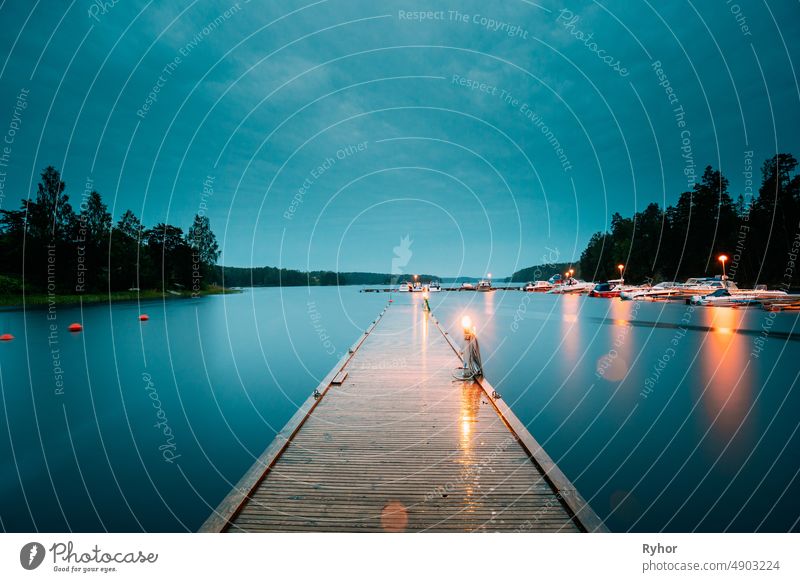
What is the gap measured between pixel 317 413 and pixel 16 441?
868 cm

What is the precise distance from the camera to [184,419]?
12.3 metres

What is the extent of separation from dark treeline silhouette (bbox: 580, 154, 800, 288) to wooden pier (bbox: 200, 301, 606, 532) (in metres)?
43.2

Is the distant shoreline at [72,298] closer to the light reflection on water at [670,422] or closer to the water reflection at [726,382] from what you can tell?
the light reflection on water at [670,422]

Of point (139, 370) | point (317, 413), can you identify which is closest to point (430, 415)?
point (317, 413)

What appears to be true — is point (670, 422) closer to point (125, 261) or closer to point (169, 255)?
point (125, 261)

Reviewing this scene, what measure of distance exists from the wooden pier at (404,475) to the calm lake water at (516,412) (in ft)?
6.23

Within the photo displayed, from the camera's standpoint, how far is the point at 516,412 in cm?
1200

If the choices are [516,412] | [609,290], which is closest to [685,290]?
[609,290]

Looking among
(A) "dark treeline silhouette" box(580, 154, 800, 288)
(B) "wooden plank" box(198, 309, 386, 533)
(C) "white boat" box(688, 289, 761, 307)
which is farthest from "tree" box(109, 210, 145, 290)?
(A) "dark treeline silhouette" box(580, 154, 800, 288)

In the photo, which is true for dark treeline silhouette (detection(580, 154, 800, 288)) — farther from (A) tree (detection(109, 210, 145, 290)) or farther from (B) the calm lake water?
(A) tree (detection(109, 210, 145, 290))

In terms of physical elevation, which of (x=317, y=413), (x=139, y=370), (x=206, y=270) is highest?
(x=206, y=270)

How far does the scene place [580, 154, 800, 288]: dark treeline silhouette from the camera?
50.3m
